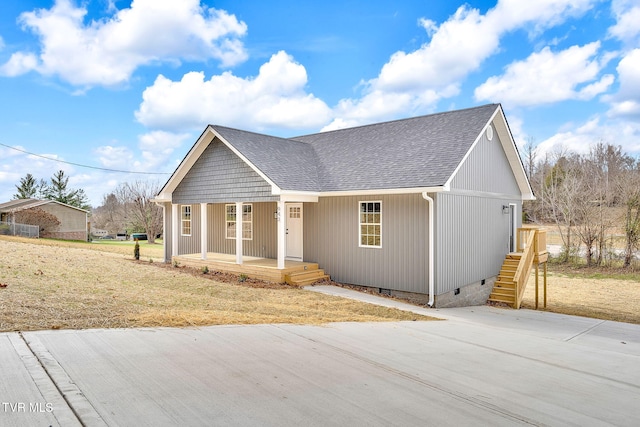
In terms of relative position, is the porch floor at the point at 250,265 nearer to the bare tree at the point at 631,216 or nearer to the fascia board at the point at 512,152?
the fascia board at the point at 512,152

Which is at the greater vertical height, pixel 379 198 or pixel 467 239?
pixel 379 198

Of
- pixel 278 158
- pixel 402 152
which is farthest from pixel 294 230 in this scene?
pixel 402 152

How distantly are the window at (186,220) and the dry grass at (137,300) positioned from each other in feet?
13.2

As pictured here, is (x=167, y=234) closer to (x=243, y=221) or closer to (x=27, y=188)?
(x=243, y=221)

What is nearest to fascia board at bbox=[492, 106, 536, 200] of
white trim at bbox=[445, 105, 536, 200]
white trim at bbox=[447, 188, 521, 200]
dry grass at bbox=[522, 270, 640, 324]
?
white trim at bbox=[445, 105, 536, 200]

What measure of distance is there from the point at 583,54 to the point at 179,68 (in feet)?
68.0

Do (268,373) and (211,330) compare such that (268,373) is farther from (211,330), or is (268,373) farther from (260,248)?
(260,248)

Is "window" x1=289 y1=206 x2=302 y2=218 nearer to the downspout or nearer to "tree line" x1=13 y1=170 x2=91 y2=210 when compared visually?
the downspout

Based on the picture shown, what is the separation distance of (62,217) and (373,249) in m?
38.8

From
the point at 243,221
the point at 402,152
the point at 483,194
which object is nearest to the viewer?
the point at 402,152

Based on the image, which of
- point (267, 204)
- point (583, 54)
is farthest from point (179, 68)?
point (583, 54)

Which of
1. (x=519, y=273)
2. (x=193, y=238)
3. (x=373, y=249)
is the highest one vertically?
(x=193, y=238)

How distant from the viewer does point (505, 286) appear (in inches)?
578

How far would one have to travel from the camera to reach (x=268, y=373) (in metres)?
4.46
